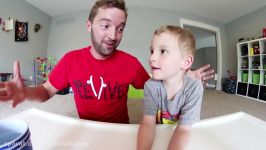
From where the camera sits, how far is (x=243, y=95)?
1.61 ft

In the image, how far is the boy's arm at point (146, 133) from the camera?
191 mm

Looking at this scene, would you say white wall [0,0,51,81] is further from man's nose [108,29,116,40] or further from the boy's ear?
the boy's ear

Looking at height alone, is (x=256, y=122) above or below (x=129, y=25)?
below

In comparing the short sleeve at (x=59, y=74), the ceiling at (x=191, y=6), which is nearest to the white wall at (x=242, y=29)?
the ceiling at (x=191, y=6)

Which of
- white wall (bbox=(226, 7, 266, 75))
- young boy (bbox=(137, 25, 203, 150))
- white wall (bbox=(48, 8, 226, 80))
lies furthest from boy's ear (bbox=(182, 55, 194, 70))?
white wall (bbox=(226, 7, 266, 75))

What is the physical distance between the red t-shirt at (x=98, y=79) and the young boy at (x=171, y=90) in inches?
4.6

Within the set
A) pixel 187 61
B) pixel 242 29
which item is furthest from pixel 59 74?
pixel 242 29

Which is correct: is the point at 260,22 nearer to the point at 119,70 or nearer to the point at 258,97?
the point at 258,97

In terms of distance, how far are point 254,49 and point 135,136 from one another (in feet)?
1.59

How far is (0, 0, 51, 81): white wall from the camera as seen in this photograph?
30 cm

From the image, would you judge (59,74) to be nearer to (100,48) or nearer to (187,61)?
(100,48)

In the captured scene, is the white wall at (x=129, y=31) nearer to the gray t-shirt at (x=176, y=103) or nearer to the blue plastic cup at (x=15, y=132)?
the gray t-shirt at (x=176, y=103)

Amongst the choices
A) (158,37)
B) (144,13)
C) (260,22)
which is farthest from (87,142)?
(260,22)

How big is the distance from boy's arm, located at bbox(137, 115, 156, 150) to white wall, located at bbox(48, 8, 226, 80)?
0.13 m
